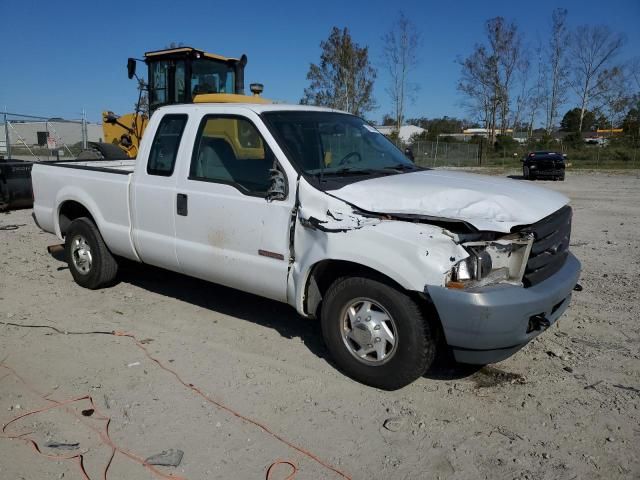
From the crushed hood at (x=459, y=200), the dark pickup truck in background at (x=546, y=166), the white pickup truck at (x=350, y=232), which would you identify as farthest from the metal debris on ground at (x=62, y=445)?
the dark pickup truck in background at (x=546, y=166)

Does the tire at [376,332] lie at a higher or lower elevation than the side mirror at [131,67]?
lower

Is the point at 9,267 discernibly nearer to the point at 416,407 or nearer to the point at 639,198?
the point at 416,407

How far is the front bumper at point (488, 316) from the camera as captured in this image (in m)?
3.34

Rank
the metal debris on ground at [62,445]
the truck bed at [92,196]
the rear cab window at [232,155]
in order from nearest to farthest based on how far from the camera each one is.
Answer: the metal debris on ground at [62,445], the rear cab window at [232,155], the truck bed at [92,196]

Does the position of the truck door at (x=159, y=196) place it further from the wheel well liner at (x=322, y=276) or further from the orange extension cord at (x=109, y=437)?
the wheel well liner at (x=322, y=276)

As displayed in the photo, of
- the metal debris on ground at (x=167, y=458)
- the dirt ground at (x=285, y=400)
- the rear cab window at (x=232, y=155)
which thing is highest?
the rear cab window at (x=232, y=155)

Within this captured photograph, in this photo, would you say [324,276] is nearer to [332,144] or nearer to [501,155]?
[332,144]

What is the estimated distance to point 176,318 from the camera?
535 cm

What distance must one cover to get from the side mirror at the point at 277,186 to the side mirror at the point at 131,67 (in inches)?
280

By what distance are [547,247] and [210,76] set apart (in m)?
9.41

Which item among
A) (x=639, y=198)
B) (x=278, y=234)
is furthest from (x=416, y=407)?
(x=639, y=198)

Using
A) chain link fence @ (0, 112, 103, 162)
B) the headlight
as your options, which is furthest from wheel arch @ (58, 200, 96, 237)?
chain link fence @ (0, 112, 103, 162)

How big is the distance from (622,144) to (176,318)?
147ft

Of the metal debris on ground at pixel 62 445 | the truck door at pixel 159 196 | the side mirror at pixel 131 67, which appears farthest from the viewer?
the side mirror at pixel 131 67
